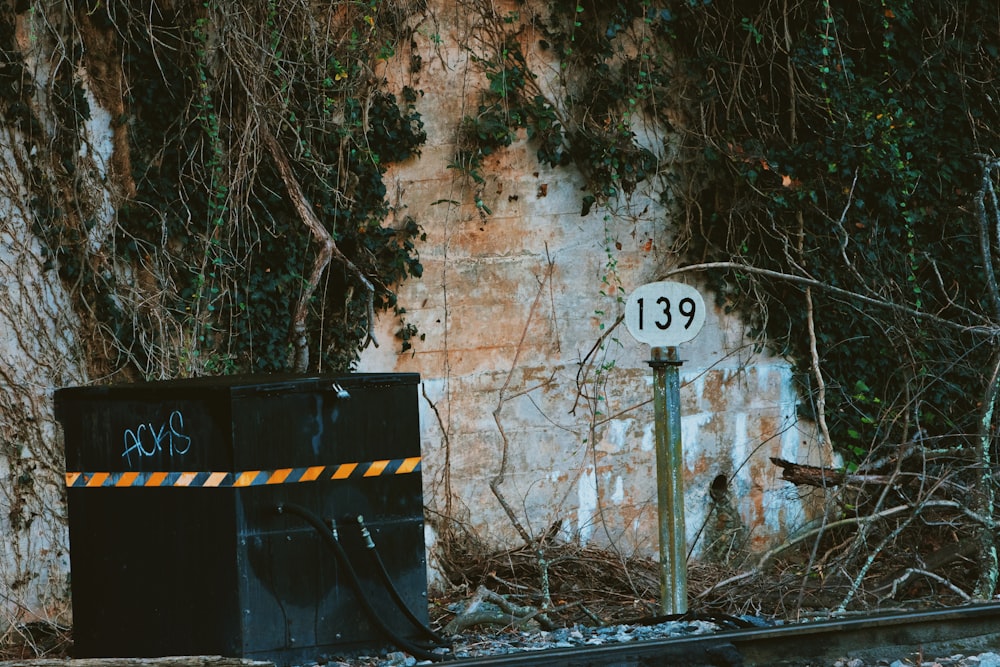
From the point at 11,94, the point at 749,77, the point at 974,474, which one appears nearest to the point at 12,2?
the point at 11,94

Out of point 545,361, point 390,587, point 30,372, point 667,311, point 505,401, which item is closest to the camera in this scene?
point 390,587

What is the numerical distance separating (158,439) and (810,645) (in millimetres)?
3264

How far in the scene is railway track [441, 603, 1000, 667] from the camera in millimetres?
5484

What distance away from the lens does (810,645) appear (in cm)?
577

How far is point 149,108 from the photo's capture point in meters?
8.93

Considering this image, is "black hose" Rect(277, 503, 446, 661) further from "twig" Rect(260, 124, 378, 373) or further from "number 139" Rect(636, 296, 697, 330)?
"twig" Rect(260, 124, 378, 373)

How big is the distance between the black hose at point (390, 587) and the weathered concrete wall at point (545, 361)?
10.6 ft

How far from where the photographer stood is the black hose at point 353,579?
235 inches

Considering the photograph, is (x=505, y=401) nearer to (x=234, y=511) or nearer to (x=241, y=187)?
(x=241, y=187)

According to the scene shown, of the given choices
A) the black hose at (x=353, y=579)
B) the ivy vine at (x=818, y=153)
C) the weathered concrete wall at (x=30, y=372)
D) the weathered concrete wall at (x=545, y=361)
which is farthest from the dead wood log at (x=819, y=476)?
the weathered concrete wall at (x=30, y=372)

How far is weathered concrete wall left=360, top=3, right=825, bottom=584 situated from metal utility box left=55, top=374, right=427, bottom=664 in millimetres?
3442

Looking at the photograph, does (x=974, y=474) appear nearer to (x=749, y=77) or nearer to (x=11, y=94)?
(x=749, y=77)

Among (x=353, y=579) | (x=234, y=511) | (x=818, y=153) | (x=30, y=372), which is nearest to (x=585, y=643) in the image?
(x=353, y=579)

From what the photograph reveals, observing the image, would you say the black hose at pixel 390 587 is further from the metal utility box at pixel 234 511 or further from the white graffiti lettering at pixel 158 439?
the white graffiti lettering at pixel 158 439
